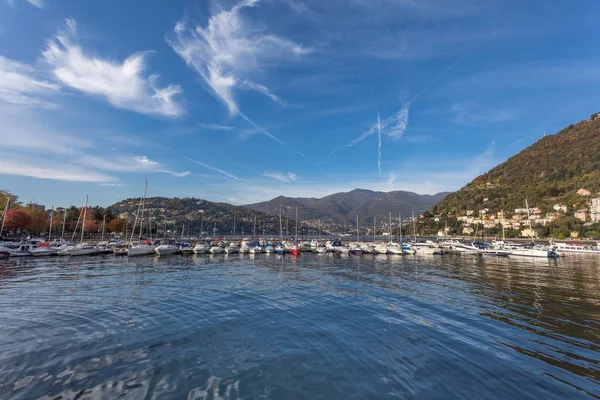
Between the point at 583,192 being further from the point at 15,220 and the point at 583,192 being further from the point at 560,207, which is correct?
the point at 15,220

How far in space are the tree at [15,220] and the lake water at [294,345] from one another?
71.4 meters

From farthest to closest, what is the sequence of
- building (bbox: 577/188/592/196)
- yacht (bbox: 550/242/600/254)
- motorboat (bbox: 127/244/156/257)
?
building (bbox: 577/188/592/196) → yacht (bbox: 550/242/600/254) → motorboat (bbox: 127/244/156/257)

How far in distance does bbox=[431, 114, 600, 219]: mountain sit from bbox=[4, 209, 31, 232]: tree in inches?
6159

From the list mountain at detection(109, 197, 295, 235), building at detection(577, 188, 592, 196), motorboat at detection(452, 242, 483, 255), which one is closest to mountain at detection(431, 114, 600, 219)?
building at detection(577, 188, 592, 196)

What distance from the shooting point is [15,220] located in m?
68.4

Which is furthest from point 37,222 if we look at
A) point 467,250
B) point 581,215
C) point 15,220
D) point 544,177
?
point 544,177

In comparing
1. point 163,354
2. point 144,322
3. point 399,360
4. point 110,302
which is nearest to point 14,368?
point 163,354

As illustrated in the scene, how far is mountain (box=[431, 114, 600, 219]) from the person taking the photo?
95.4 meters

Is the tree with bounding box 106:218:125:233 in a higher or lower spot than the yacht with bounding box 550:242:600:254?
higher

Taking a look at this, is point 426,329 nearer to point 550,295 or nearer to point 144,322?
point 144,322

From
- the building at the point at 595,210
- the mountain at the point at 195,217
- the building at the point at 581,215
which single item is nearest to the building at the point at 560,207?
the building at the point at 581,215

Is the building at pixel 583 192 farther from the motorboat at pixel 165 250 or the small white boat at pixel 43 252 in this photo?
the small white boat at pixel 43 252

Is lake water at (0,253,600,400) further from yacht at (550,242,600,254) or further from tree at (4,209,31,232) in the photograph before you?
tree at (4,209,31,232)

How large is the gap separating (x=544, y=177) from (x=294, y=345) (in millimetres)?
142597
